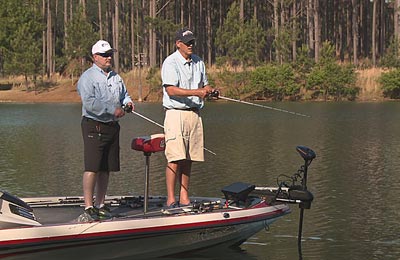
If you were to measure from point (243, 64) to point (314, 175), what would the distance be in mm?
41006

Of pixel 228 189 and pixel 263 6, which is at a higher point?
pixel 263 6

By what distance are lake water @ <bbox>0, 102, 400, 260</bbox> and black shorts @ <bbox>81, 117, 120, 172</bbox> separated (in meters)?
1.21

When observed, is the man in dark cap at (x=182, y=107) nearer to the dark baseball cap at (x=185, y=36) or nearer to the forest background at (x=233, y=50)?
the dark baseball cap at (x=185, y=36)

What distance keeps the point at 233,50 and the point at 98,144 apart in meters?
48.7

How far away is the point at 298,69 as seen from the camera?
52.7 m

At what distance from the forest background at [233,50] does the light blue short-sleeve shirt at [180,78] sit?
41640 mm

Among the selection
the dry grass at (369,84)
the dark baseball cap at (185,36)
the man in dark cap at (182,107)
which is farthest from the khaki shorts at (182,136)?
the dry grass at (369,84)

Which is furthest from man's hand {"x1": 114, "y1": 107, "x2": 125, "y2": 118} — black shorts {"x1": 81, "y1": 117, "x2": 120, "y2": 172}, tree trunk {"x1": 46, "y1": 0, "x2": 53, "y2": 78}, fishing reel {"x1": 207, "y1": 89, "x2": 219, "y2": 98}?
tree trunk {"x1": 46, "y1": 0, "x2": 53, "y2": 78}

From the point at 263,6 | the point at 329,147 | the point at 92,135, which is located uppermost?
the point at 263,6

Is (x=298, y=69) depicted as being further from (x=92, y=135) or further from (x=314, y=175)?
(x=92, y=135)

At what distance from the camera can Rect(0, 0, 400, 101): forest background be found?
51.6 meters

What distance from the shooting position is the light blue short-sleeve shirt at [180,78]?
8.59 m

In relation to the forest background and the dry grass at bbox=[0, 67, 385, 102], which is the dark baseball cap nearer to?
the dry grass at bbox=[0, 67, 385, 102]

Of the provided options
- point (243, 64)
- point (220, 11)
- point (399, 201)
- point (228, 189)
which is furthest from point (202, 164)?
point (220, 11)
